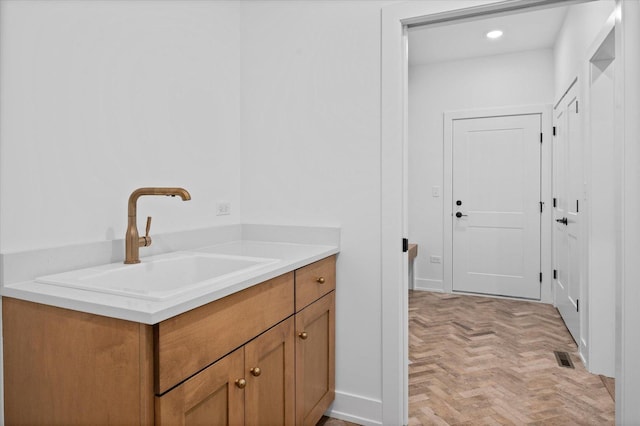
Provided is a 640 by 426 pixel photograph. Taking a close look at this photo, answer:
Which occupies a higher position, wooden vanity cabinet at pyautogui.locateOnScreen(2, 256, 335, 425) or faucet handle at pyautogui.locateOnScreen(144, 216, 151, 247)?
faucet handle at pyautogui.locateOnScreen(144, 216, 151, 247)

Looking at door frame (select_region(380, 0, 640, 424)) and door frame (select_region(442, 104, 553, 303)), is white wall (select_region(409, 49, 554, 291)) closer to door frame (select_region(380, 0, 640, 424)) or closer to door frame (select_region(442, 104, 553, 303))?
door frame (select_region(442, 104, 553, 303))

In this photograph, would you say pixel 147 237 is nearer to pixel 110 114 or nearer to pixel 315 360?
pixel 110 114

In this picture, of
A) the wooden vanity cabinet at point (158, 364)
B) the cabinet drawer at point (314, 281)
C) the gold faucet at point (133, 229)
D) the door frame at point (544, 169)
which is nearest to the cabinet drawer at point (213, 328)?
the wooden vanity cabinet at point (158, 364)

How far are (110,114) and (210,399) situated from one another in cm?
109

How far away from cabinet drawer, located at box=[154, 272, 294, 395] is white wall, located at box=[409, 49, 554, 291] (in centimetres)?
332

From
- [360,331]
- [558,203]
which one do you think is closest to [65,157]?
[360,331]

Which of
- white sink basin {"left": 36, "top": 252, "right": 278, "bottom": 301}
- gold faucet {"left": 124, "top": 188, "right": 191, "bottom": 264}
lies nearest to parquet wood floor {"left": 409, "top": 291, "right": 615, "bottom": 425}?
white sink basin {"left": 36, "top": 252, "right": 278, "bottom": 301}

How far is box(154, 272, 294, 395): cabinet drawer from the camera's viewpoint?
3.24 ft

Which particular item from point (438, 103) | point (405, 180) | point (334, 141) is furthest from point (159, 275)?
point (438, 103)

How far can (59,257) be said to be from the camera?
1.35 meters

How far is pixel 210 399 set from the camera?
1.15 meters

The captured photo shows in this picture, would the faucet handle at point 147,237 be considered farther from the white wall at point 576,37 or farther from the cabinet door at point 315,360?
the white wall at point 576,37

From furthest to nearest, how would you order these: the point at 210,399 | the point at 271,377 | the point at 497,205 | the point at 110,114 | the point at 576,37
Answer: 1. the point at 497,205
2. the point at 576,37
3. the point at 110,114
4. the point at 271,377
5. the point at 210,399

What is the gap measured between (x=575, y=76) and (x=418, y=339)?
2210mm
